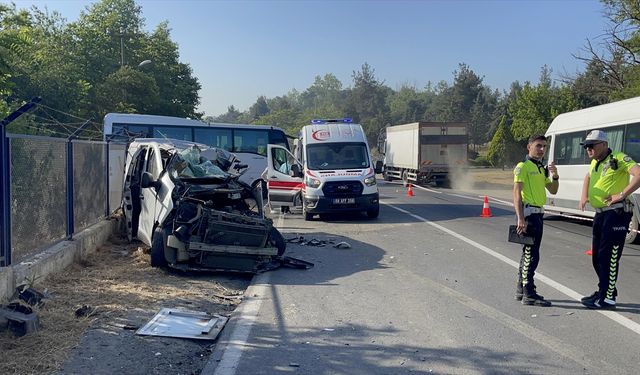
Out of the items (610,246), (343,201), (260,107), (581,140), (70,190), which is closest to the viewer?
(610,246)

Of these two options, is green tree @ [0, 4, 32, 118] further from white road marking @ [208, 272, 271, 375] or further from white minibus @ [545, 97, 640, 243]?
white minibus @ [545, 97, 640, 243]

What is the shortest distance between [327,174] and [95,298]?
30.3 feet

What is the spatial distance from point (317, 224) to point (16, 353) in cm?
→ 1026

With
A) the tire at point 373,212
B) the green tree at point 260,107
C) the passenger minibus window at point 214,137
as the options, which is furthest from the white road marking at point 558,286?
the green tree at point 260,107

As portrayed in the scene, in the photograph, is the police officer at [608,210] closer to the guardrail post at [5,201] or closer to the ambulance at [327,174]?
the guardrail post at [5,201]

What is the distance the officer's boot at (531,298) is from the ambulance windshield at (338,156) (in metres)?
9.53

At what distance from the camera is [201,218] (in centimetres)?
830

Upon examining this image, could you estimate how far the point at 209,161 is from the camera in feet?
33.1

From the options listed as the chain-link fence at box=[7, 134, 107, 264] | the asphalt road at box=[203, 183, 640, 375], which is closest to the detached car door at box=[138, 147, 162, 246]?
the chain-link fence at box=[7, 134, 107, 264]

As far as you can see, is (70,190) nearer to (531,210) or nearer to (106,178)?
(106,178)

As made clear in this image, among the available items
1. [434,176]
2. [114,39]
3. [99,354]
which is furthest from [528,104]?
[99,354]

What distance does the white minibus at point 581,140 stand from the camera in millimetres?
11342

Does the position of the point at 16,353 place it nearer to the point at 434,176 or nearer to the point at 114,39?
the point at 434,176

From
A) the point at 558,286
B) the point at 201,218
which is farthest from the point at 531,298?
the point at 201,218
